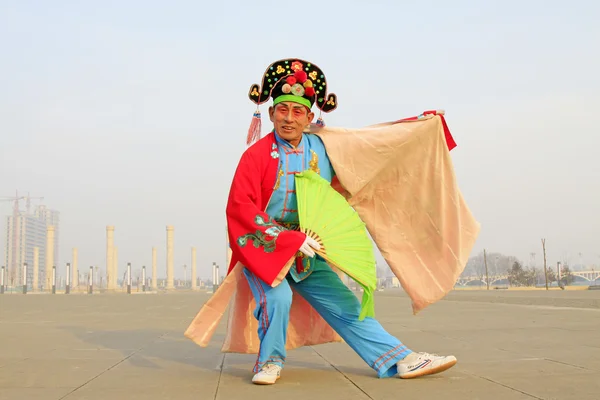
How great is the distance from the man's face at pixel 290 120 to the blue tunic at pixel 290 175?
0.06m

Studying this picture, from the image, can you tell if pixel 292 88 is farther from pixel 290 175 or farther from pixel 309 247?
pixel 309 247

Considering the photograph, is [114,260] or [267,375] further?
[114,260]

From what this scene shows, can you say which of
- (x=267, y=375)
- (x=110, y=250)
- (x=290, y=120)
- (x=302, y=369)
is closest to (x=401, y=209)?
(x=290, y=120)

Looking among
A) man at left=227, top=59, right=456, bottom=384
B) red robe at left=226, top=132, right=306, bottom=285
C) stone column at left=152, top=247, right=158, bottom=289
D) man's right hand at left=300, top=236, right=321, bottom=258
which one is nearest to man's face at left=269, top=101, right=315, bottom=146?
A: man at left=227, top=59, right=456, bottom=384

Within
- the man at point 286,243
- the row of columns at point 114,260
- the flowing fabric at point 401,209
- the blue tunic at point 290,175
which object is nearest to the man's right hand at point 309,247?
the man at point 286,243

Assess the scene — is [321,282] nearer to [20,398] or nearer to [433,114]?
[433,114]

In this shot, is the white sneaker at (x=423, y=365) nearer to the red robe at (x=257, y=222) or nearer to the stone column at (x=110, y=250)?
the red robe at (x=257, y=222)

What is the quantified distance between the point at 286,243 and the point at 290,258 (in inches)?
3.9

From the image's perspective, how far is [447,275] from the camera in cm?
416

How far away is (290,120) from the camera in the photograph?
409cm

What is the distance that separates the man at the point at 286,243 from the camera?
12.2 ft

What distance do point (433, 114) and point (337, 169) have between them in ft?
2.87

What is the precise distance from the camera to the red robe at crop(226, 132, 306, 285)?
12.2 ft

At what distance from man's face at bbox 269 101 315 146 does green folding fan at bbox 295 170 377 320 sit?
1.00 ft
